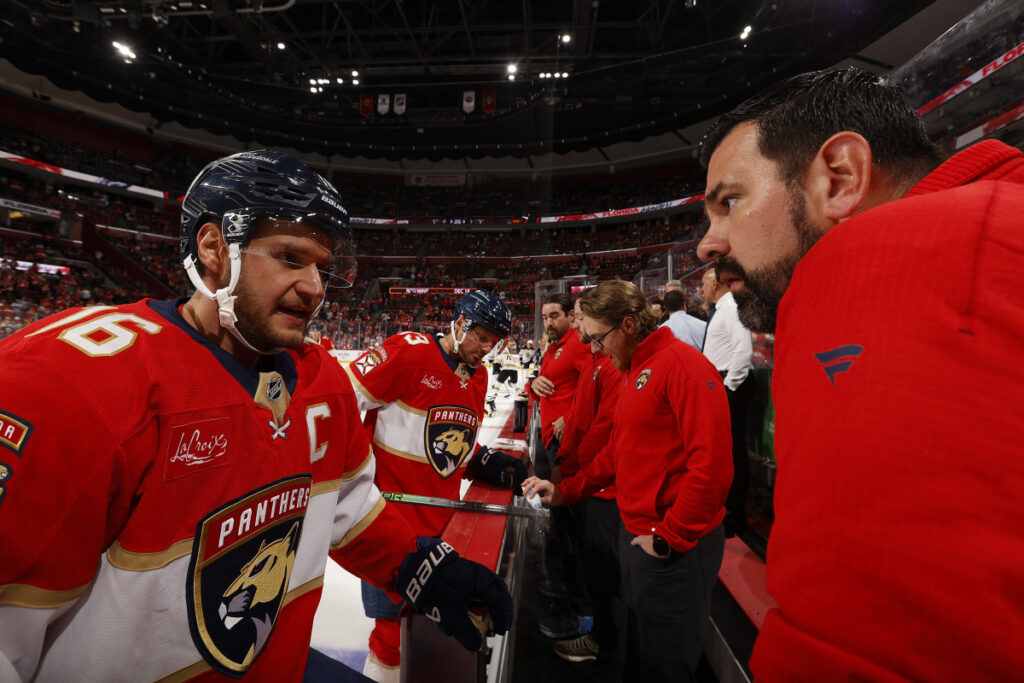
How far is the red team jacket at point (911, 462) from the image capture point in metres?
0.34

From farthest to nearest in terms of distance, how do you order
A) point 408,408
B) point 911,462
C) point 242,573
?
1. point 408,408
2. point 242,573
3. point 911,462

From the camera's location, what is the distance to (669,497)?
1.80 m

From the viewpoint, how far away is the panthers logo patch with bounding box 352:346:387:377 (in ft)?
8.12

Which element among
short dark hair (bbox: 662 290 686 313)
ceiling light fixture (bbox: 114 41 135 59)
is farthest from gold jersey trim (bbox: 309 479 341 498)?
ceiling light fixture (bbox: 114 41 135 59)

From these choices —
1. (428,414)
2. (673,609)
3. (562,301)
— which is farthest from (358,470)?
(562,301)

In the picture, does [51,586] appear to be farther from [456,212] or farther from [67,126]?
[67,126]

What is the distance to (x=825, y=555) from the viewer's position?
40 centimetres

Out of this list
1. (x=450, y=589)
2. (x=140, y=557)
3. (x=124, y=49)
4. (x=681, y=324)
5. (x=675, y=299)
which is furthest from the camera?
(x=124, y=49)

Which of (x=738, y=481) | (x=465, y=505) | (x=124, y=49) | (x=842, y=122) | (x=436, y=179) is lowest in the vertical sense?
(x=738, y=481)

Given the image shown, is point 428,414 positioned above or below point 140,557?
below

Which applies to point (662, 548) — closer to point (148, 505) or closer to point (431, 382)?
point (431, 382)

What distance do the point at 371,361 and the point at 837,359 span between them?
2401 millimetres

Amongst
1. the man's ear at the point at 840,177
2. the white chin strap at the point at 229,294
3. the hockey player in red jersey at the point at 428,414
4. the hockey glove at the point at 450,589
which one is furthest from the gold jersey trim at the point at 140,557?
the hockey player in red jersey at the point at 428,414

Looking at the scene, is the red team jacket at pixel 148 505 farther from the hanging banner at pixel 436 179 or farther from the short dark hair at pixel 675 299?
the hanging banner at pixel 436 179
